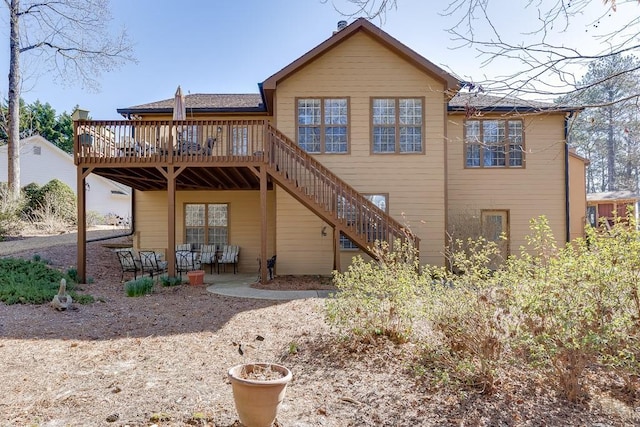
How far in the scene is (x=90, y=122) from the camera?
955cm

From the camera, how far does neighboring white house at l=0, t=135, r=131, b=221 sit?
24.4 metres

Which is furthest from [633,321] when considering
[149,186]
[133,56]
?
[133,56]

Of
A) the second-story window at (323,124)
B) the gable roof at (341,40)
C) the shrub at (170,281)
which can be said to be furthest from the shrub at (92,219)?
the second-story window at (323,124)

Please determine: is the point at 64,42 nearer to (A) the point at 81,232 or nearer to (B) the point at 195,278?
(A) the point at 81,232

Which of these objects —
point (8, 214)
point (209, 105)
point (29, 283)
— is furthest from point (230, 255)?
point (8, 214)

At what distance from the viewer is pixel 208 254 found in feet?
40.9

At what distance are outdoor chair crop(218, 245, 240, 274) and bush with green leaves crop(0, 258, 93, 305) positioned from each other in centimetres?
419

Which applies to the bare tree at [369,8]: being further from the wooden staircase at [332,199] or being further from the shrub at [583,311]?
the wooden staircase at [332,199]

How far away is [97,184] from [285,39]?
83.2 feet

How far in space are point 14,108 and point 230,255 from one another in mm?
12858

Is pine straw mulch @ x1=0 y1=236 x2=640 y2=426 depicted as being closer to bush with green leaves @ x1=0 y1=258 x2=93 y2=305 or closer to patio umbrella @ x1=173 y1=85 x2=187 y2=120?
bush with green leaves @ x1=0 y1=258 x2=93 y2=305

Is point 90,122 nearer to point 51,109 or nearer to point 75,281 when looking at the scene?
point 75,281

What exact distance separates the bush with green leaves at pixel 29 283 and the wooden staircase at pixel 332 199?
4870mm

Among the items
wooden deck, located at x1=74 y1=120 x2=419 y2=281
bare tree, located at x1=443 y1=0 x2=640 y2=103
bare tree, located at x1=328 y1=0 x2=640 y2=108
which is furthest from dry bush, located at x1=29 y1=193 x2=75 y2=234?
bare tree, located at x1=443 y1=0 x2=640 y2=103
